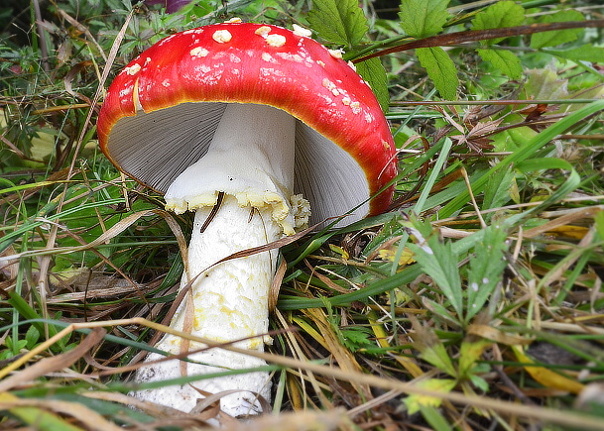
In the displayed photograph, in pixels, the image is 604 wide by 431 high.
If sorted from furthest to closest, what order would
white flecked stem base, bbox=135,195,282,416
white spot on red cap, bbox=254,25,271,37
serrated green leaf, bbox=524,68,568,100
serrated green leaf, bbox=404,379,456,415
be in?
serrated green leaf, bbox=524,68,568,100 → white spot on red cap, bbox=254,25,271,37 → white flecked stem base, bbox=135,195,282,416 → serrated green leaf, bbox=404,379,456,415

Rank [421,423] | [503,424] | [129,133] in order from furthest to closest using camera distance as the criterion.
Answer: [129,133] → [421,423] → [503,424]

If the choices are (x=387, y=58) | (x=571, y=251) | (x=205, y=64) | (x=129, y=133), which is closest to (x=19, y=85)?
(x=129, y=133)

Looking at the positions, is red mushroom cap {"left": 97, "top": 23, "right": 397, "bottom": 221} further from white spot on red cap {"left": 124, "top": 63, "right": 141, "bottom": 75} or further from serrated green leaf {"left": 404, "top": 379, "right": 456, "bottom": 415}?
serrated green leaf {"left": 404, "top": 379, "right": 456, "bottom": 415}

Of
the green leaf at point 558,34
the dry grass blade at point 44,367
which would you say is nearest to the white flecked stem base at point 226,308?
the dry grass blade at point 44,367

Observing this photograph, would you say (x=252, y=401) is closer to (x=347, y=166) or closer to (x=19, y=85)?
(x=347, y=166)

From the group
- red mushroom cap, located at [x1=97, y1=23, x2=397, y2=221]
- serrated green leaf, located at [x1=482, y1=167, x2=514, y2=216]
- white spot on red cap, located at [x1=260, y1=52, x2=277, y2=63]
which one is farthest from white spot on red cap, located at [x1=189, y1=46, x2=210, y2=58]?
serrated green leaf, located at [x1=482, y1=167, x2=514, y2=216]
